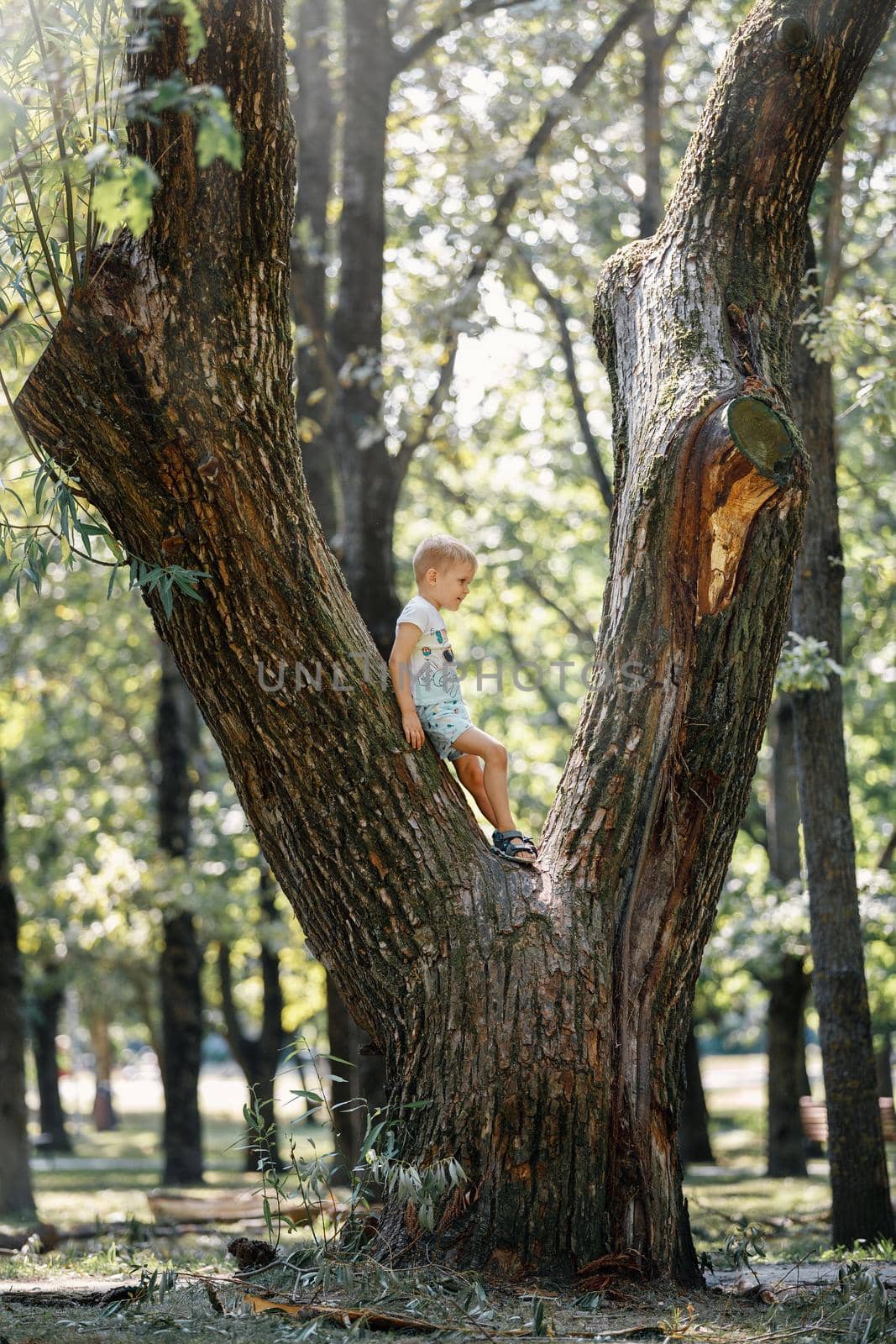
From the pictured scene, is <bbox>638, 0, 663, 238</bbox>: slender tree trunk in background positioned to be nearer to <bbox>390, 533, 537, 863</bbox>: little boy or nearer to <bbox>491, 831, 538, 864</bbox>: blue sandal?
<bbox>390, 533, 537, 863</bbox>: little boy

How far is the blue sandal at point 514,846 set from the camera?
492 cm

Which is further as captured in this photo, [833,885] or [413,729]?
[833,885]

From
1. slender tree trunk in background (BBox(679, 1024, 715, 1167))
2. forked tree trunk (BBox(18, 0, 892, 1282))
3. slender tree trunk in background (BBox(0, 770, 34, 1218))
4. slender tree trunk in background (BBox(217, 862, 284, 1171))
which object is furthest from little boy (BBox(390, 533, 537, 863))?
slender tree trunk in background (BBox(679, 1024, 715, 1167))

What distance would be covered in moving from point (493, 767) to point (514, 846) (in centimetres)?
48

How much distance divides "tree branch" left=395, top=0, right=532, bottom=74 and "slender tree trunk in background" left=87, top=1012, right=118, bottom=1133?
3113cm

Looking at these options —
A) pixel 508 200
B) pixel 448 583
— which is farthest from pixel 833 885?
→ pixel 508 200

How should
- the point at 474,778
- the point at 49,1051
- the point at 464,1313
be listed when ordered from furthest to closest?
the point at 49,1051, the point at 474,778, the point at 464,1313

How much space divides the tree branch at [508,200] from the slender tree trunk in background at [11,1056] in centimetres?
544

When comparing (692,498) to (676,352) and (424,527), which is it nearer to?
(676,352)

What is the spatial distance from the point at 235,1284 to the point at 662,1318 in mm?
1477

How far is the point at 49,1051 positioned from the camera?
29.3 meters

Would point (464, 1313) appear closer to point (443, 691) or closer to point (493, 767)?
point (493, 767)

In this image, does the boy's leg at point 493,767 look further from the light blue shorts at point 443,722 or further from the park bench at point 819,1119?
the park bench at point 819,1119

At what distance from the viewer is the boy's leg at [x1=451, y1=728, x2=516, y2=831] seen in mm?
5250
